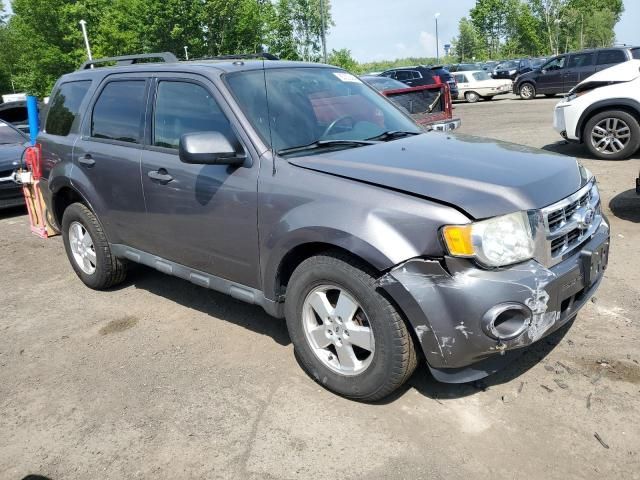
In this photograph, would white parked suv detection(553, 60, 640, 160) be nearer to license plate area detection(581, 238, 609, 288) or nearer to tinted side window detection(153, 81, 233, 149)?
license plate area detection(581, 238, 609, 288)

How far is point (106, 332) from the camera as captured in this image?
432 centimetres

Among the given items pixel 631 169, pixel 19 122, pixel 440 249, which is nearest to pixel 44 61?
pixel 19 122

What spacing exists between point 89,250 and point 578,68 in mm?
19608

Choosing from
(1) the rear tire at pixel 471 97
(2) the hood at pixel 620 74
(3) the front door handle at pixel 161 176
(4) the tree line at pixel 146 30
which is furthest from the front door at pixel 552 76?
(4) the tree line at pixel 146 30

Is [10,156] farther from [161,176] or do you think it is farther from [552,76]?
[552,76]

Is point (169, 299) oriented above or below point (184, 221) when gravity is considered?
below

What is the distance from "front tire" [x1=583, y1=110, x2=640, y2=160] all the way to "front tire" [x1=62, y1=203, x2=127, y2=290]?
7.39 meters

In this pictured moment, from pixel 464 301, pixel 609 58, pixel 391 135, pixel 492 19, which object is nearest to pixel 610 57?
pixel 609 58

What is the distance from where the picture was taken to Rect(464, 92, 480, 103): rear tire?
81.5 feet

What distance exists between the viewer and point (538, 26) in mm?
72312

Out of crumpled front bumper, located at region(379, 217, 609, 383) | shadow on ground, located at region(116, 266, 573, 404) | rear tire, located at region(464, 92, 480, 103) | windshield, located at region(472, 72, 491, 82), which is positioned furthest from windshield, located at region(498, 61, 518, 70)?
crumpled front bumper, located at region(379, 217, 609, 383)

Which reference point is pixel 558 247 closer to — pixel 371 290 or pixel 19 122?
pixel 371 290

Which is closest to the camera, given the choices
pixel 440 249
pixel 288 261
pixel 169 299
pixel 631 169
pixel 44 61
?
pixel 440 249

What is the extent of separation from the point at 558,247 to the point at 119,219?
10.4ft
